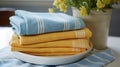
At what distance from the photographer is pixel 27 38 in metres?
0.59

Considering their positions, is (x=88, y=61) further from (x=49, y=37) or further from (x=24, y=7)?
(x=24, y=7)

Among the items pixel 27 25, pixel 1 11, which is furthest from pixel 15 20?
pixel 1 11

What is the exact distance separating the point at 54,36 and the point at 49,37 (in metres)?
0.02

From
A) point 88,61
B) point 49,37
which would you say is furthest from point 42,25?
point 88,61

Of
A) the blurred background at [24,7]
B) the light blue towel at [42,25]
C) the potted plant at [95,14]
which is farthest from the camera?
the blurred background at [24,7]

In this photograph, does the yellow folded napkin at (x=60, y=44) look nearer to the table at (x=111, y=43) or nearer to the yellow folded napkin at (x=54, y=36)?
the yellow folded napkin at (x=54, y=36)

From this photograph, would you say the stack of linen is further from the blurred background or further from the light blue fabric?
the blurred background

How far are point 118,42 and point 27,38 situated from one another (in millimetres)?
452

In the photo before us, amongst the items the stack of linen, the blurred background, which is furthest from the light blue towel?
the blurred background

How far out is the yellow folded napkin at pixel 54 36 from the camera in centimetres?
59

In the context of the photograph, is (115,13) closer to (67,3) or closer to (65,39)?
(67,3)

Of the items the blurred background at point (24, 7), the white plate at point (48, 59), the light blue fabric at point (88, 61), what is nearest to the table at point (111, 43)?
the light blue fabric at point (88, 61)

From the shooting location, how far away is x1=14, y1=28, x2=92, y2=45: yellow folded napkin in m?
0.59

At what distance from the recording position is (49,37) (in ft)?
2.03
